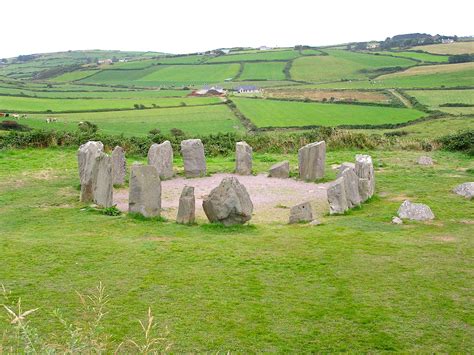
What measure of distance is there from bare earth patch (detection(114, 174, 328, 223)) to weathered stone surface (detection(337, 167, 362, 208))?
1011 mm

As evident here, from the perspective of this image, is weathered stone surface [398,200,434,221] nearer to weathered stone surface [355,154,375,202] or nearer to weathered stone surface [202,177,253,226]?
weathered stone surface [355,154,375,202]

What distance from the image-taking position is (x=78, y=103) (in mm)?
69438

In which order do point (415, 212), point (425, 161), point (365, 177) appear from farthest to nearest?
point (425, 161) → point (365, 177) → point (415, 212)

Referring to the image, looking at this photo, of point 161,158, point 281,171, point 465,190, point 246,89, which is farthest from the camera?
point 246,89

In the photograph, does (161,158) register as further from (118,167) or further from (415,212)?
(415,212)

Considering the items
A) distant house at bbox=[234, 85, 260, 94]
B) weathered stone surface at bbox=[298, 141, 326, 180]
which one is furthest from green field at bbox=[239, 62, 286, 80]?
weathered stone surface at bbox=[298, 141, 326, 180]

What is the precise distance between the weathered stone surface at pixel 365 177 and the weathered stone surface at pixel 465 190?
10.5ft

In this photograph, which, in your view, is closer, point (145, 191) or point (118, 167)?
point (145, 191)

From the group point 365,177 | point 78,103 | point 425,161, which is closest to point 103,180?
point 365,177

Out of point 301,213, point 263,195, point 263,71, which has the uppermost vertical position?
point 263,71

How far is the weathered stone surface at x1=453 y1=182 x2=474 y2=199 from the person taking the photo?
62.6 ft

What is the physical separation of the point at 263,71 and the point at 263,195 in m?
95.1

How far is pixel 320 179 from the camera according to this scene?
2377cm

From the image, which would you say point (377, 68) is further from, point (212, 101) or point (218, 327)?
point (218, 327)
